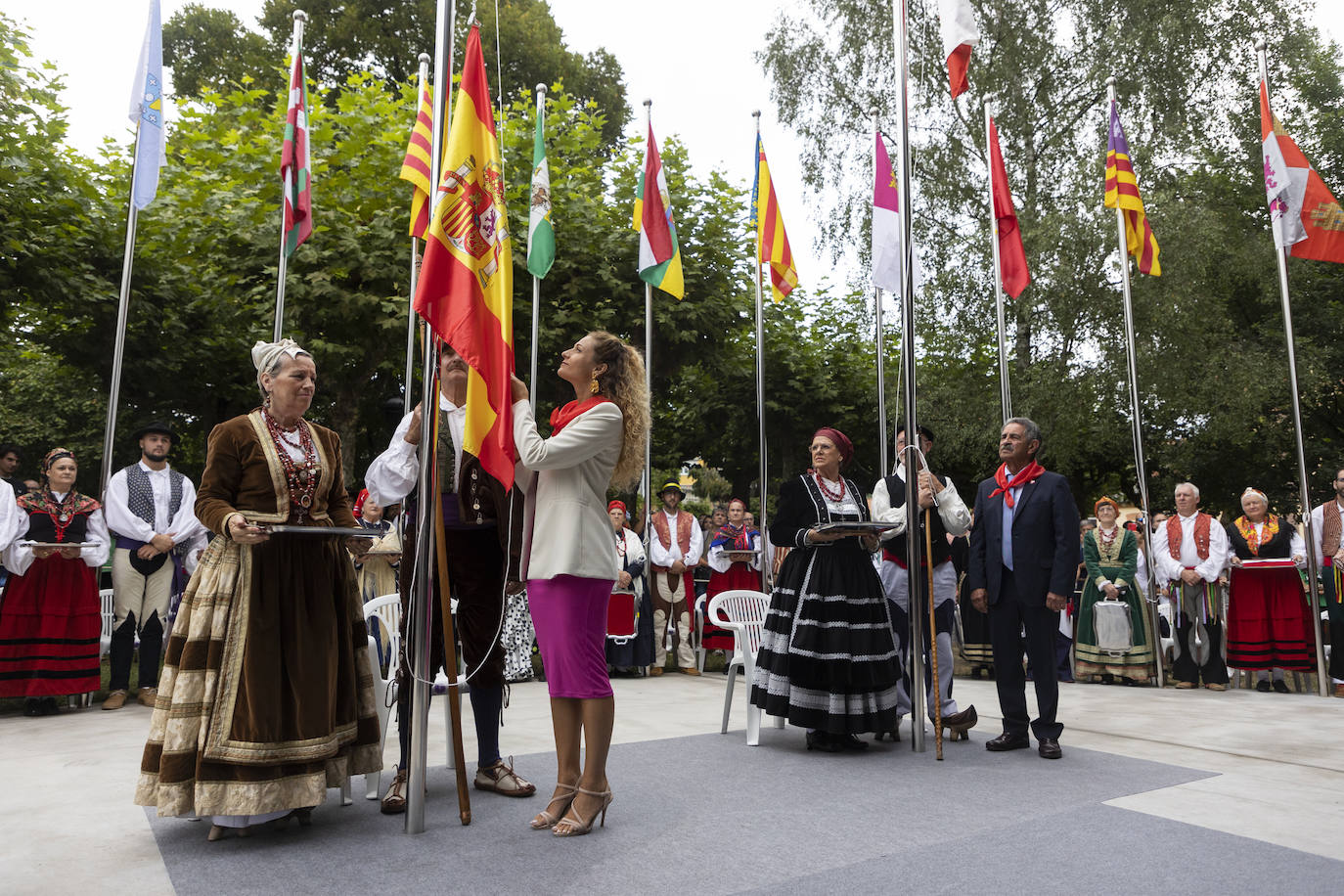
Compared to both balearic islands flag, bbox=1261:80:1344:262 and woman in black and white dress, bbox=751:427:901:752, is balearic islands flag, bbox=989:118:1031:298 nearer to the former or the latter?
balearic islands flag, bbox=1261:80:1344:262

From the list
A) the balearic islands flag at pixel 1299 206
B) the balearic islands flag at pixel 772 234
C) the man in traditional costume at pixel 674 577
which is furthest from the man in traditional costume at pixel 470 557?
the balearic islands flag at pixel 1299 206

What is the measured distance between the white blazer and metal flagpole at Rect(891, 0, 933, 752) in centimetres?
228

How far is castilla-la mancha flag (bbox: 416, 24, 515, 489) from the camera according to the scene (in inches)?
147

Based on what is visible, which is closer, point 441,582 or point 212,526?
point 212,526

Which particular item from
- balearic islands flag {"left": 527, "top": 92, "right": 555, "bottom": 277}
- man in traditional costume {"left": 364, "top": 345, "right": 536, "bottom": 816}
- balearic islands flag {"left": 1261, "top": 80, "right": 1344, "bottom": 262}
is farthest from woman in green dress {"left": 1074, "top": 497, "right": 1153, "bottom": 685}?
man in traditional costume {"left": 364, "top": 345, "right": 536, "bottom": 816}

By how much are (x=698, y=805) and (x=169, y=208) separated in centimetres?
1186

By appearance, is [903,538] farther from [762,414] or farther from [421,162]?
[421,162]

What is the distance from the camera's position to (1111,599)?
9.50 meters

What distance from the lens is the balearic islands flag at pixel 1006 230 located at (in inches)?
380

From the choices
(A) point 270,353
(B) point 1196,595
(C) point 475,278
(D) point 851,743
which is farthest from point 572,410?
(B) point 1196,595

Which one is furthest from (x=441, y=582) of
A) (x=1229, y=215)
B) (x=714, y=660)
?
(x=1229, y=215)

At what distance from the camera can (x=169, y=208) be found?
12.8 metres

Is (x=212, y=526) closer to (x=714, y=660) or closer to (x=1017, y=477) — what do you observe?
(x=1017, y=477)

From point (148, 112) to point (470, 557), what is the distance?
6.44 meters
